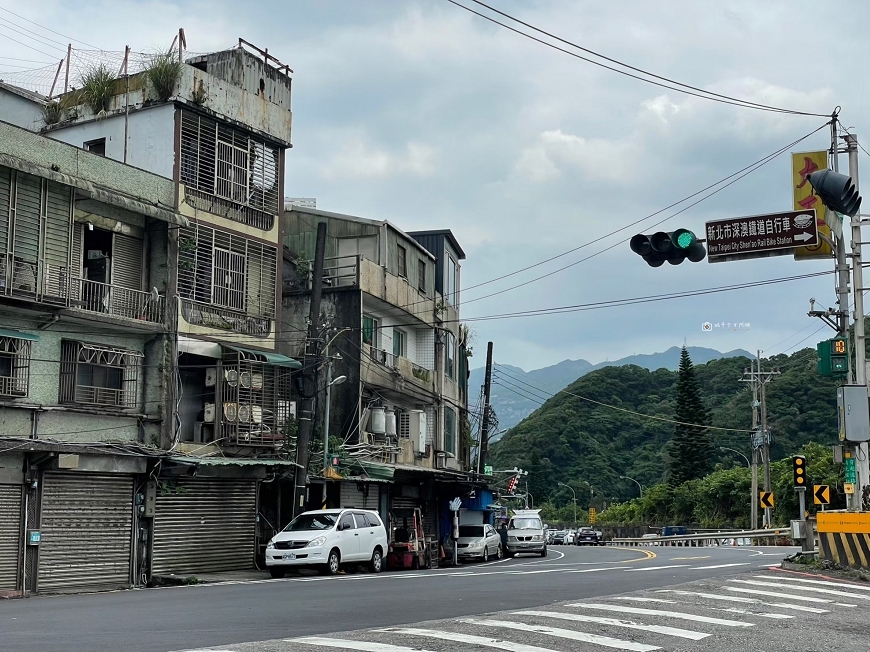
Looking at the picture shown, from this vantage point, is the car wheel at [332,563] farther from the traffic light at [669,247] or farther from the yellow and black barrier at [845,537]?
the traffic light at [669,247]

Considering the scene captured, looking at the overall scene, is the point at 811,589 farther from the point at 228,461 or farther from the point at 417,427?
the point at 417,427

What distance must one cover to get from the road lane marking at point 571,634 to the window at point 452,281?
35846 millimetres

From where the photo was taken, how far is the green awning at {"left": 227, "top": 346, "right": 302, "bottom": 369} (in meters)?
29.3

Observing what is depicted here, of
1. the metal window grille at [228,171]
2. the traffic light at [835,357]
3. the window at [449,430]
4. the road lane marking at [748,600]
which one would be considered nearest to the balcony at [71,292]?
the metal window grille at [228,171]

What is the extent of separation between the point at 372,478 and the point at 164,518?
8.02m

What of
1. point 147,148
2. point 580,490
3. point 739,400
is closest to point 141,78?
point 147,148

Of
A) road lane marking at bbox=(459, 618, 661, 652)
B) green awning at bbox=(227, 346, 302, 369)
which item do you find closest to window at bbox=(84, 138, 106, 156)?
green awning at bbox=(227, 346, 302, 369)

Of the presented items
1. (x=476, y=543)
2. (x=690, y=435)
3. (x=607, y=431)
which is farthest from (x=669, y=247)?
(x=607, y=431)

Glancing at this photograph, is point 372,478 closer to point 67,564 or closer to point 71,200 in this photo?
point 67,564

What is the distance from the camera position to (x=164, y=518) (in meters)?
26.9

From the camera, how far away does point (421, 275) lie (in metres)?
43.2

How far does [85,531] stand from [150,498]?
2.12m

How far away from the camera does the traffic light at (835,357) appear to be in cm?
2061

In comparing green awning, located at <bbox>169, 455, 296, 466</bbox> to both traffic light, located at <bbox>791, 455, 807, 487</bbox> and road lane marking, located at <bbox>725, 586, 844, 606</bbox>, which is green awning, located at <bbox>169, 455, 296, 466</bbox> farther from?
road lane marking, located at <bbox>725, 586, 844, 606</bbox>
